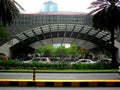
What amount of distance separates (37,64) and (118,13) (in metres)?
13.8

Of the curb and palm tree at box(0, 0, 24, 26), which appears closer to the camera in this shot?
the curb

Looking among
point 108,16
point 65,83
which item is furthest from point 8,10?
point 65,83

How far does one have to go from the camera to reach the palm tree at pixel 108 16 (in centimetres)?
3788

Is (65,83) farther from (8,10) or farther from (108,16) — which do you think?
(108,16)

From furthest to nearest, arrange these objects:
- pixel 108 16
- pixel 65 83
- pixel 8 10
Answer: pixel 108 16, pixel 8 10, pixel 65 83

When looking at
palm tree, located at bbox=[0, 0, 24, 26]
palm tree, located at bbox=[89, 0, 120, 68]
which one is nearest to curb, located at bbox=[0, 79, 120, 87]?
palm tree, located at bbox=[0, 0, 24, 26]

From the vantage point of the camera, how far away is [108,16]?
124ft

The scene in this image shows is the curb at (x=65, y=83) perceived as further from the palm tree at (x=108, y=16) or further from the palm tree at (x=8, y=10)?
the palm tree at (x=108, y=16)

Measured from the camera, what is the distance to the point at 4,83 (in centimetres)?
1659

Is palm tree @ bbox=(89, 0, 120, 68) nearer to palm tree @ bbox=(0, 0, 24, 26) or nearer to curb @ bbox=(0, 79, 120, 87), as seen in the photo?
palm tree @ bbox=(0, 0, 24, 26)


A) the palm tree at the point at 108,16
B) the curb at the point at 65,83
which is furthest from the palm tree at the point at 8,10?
the curb at the point at 65,83

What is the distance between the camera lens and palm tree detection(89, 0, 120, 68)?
37875mm

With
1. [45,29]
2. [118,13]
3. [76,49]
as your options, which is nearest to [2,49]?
[45,29]

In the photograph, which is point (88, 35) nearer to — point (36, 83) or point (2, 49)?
point (2, 49)
